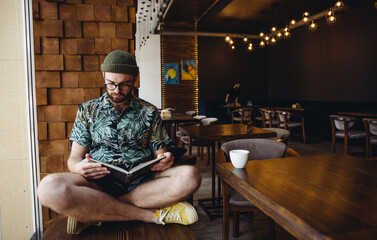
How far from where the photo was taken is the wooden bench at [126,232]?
1305 millimetres

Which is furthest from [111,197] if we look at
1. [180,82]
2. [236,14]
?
[180,82]

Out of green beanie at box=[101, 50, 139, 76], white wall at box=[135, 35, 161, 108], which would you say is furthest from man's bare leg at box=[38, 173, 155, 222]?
white wall at box=[135, 35, 161, 108]

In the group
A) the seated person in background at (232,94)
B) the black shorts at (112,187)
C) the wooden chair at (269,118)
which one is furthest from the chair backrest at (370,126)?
the seated person in background at (232,94)

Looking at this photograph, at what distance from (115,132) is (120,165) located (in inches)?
8.5

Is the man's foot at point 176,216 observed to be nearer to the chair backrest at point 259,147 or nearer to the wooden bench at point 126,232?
the wooden bench at point 126,232

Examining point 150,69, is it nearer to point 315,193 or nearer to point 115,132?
point 115,132

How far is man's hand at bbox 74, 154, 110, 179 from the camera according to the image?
136 cm

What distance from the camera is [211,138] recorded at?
94.0 inches

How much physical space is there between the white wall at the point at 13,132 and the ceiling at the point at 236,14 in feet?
18.9

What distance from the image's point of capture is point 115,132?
5.41ft

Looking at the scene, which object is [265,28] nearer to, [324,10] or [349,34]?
[324,10]

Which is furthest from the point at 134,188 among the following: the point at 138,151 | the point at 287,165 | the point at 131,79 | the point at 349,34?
the point at 349,34

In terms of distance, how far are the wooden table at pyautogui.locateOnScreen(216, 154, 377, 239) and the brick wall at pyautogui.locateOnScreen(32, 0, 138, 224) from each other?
4.72 feet

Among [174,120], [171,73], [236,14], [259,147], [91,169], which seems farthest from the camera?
[171,73]
